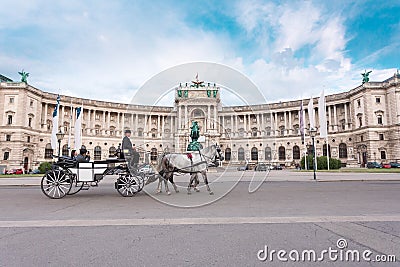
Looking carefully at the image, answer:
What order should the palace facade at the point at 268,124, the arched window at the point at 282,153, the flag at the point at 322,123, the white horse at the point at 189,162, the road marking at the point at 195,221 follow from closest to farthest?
the road marking at the point at 195,221 → the white horse at the point at 189,162 → the flag at the point at 322,123 → the palace facade at the point at 268,124 → the arched window at the point at 282,153

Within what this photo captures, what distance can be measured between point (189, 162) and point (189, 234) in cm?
604

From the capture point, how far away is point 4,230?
18.9 feet

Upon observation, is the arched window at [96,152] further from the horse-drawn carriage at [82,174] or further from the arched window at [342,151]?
Answer: the arched window at [342,151]

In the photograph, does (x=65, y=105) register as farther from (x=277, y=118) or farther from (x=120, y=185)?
(x=120, y=185)

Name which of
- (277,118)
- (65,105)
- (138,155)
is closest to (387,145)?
(277,118)

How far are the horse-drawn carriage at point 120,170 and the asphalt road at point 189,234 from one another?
2371 mm

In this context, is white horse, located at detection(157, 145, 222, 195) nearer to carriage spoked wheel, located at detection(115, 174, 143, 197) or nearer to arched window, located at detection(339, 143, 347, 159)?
carriage spoked wheel, located at detection(115, 174, 143, 197)

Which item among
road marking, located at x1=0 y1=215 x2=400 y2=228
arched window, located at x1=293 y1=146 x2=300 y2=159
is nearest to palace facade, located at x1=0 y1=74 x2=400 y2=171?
arched window, located at x1=293 y1=146 x2=300 y2=159

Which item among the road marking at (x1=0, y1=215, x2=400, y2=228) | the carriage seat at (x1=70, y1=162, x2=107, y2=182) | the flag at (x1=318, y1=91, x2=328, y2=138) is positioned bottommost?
the road marking at (x1=0, y1=215, x2=400, y2=228)

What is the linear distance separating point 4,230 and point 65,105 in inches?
2952

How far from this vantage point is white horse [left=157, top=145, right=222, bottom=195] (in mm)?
11305

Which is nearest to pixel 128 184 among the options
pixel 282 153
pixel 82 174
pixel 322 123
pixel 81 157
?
pixel 82 174

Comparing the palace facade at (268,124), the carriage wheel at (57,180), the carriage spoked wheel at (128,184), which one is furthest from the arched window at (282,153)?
the carriage wheel at (57,180)

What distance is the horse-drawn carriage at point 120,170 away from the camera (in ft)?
35.1
